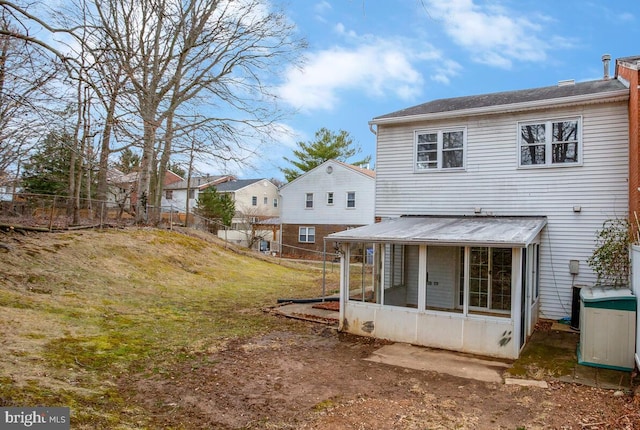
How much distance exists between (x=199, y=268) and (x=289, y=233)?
1528 centimetres

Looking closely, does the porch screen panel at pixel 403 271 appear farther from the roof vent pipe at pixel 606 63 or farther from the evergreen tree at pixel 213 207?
the evergreen tree at pixel 213 207

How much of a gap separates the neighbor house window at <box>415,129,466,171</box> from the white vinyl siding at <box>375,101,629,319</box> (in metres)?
0.16

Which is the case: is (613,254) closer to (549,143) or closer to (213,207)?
(549,143)

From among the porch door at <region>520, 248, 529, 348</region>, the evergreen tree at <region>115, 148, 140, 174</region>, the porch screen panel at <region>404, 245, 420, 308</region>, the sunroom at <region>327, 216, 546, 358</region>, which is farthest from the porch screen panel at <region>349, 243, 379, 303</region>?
the evergreen tree at <region>115, 148, 140, 174</region>

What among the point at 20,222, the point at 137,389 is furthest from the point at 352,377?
the point at 20,222

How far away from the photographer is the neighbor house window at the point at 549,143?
1047 cm

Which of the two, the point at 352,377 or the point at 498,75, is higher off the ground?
the point at 498,75

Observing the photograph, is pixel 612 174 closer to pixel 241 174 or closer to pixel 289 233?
pixel 241 174

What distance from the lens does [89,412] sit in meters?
4.65

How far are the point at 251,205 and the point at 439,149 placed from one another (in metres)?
34.3

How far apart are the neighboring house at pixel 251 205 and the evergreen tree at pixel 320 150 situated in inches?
136

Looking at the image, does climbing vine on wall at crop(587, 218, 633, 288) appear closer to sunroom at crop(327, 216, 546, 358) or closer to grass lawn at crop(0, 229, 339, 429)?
sunroom at crop(327, 216, 546, 358)

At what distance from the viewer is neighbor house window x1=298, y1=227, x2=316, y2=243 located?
1253 inches

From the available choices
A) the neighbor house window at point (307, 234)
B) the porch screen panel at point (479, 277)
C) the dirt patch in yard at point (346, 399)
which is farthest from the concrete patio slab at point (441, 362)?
the neighbor house window at point (307, 234)
